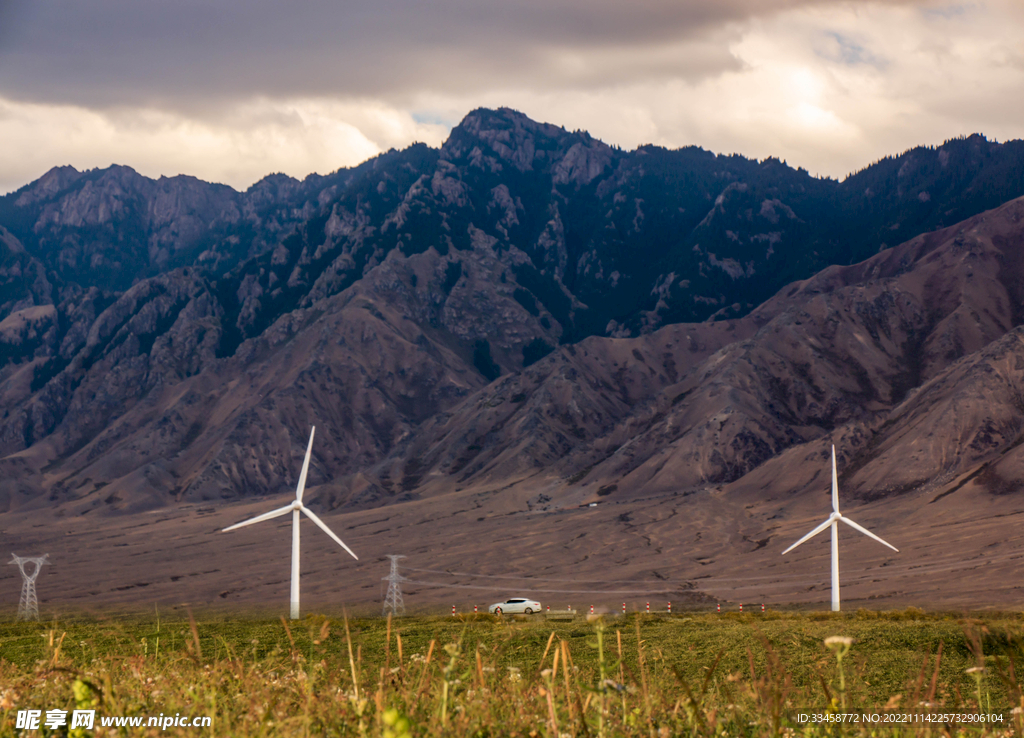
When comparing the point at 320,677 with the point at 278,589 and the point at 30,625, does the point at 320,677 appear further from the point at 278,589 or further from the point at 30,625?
the point at 278,589

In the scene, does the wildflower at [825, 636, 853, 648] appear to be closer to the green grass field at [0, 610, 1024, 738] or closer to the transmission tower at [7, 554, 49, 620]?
the green grass field at [0, 610, 1024, 738]

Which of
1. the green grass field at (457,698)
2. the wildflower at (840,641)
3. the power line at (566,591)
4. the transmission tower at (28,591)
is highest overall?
the wildflower at (840,641)

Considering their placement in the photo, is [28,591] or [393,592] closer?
[393,592]

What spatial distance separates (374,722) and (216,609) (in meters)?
139

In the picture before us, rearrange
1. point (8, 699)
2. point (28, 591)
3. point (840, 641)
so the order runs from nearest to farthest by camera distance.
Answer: point (840, 641) < point (8, 699) < point (28, 591)

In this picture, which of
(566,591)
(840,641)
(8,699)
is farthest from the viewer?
(566,591)

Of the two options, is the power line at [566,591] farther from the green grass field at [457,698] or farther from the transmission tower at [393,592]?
the green grass field at [457,698]

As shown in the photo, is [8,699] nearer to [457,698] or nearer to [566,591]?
[457,698]

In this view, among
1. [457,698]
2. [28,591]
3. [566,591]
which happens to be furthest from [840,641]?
[566,591]

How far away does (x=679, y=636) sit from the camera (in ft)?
128

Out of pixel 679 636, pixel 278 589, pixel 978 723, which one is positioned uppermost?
pixel 978 723

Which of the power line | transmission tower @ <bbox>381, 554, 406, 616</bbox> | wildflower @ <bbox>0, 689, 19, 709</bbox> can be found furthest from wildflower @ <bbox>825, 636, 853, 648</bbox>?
the power line

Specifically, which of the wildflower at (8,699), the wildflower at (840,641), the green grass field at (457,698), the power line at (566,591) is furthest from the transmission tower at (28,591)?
the wildflower at (840,641)

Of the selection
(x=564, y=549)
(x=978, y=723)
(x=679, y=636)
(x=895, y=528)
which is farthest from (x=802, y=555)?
(x=978, y=723)
